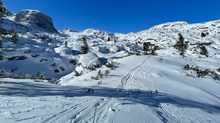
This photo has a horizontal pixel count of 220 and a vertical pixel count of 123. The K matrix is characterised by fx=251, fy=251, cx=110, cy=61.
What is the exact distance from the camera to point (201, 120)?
10.4m

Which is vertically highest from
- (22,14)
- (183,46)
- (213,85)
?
(22,14)

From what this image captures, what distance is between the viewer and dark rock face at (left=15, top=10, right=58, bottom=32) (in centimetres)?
17215

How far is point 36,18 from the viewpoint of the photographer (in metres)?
178

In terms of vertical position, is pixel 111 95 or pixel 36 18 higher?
pixel 36 18

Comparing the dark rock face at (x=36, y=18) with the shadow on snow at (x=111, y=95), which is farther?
the dark rock face at (x=36, y=18)

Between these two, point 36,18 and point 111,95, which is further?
point 36,18

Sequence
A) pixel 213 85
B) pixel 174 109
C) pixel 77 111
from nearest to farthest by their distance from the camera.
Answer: pixel 77 111, pixel 174 109, pixel 213 85

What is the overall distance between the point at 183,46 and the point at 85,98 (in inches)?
2069

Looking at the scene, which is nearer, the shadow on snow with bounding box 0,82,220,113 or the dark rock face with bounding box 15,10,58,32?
the shadow on snow with bounding box 0,82,220,113

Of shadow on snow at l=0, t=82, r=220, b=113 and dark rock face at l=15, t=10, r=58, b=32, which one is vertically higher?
dark rock face at l=15, t=10, r=58, b=32

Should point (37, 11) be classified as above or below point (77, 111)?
above

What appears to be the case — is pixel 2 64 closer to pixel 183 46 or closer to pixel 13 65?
pixel 13 65

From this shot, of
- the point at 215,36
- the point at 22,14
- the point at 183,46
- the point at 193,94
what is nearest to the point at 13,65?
the point at 183,46

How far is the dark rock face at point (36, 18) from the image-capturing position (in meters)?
172
